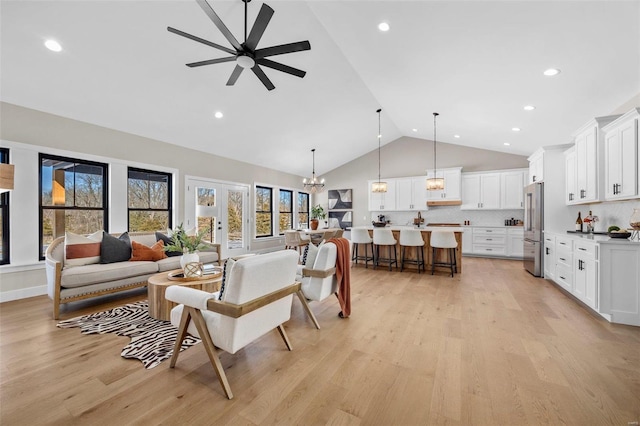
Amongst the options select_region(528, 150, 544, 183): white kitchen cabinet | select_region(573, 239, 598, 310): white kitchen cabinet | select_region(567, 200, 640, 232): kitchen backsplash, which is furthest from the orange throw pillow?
select_region(528, 150, 544, 183): white kitchen cabinet

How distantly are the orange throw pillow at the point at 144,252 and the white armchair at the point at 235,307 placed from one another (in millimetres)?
2539

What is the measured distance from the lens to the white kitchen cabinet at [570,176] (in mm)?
4195

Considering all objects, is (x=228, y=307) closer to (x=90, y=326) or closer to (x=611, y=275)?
(x=90, y=326)

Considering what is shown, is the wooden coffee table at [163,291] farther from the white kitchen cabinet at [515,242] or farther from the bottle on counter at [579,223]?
the white kitchen cabinet at [515,242]

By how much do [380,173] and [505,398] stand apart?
775 centimetres

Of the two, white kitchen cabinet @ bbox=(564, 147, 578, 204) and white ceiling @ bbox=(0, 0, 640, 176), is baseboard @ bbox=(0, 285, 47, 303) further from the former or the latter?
white kitchen cabinet @ bbox=(564, 147, 578, 204)

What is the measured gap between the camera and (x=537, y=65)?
10.1 feet

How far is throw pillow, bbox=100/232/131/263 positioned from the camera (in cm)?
385

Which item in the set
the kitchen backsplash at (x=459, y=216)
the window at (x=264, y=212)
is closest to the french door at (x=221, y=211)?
the window at (x=264, y=212)

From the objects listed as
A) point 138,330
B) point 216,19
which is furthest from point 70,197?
point 216,19

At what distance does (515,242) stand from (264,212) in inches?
273

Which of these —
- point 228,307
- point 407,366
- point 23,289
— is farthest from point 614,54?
point 23,289

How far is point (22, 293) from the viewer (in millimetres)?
3768

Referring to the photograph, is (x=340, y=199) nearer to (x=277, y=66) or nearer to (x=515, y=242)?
(x=515, y=242)
